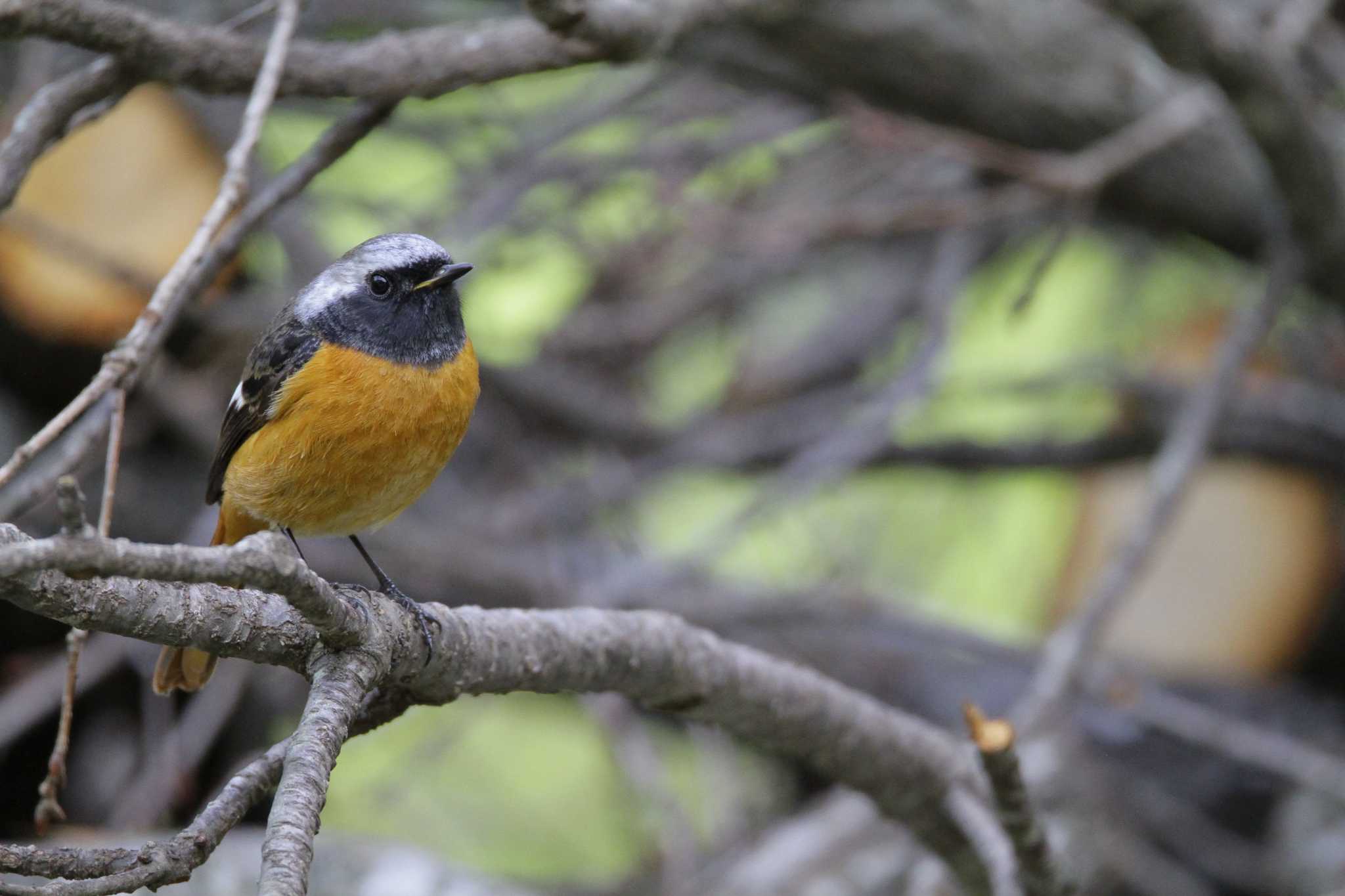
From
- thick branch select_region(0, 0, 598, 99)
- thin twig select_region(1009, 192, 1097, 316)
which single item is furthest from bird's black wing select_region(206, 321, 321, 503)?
thin twig select_region(1009, 192, 1097, 316)

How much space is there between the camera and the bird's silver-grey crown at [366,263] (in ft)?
9.08

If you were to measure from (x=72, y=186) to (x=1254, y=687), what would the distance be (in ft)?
15.5

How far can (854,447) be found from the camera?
4816mm

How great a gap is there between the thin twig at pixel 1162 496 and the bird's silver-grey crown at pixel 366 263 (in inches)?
80.5

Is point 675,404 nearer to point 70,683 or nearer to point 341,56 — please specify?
point 341,56

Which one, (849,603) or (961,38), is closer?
(961,38)

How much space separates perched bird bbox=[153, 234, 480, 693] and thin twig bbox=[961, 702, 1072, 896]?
48.2 inches

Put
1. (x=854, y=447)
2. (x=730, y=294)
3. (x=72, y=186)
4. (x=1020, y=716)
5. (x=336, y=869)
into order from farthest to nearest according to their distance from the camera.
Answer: (x=730, y=294) < (x=854, y=447) < (x=72, y=186) < (x=1020, y=716) < (x=336, y=869)

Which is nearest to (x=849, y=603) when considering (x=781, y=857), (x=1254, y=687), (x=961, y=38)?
(x=781, y=857)

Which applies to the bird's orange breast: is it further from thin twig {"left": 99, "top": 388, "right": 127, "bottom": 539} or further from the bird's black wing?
thin twig {"left": 99, "top": 388, "right": 127, "bottom": 539}

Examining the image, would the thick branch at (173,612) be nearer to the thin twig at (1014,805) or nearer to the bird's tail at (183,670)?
the bird's tail at (183,670)

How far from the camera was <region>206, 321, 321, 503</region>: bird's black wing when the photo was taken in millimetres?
2766

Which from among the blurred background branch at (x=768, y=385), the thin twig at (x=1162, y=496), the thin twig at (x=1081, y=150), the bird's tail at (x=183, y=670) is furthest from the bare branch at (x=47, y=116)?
the thin twig at (x=1162, y=496)

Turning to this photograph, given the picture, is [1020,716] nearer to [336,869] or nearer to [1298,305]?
[336,869]
